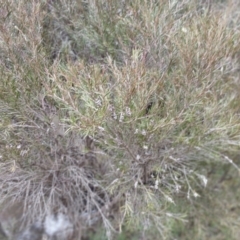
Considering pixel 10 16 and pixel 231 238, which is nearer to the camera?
pixel 10 16

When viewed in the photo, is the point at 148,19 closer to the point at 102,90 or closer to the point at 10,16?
the point at 102,90

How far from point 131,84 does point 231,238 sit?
222 cm

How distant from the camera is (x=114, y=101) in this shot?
2.26m

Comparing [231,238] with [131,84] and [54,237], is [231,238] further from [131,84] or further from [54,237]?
[131,84]

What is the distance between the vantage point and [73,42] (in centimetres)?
272

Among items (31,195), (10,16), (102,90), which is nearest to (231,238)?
(31,195)

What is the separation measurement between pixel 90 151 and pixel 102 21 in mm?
987

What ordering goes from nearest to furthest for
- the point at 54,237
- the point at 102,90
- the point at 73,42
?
1. the point at 102,90
2. the point at 73,42
3. the point at 54,237

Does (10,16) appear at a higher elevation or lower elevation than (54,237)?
higher

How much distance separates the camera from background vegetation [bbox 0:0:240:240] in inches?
87.8

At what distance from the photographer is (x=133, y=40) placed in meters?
2.54

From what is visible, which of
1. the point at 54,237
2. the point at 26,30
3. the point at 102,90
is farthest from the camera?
the point at 54,237

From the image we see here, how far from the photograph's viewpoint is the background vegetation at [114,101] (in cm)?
223

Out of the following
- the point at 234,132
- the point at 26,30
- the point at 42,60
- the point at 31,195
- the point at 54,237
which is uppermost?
the point at 26,30
